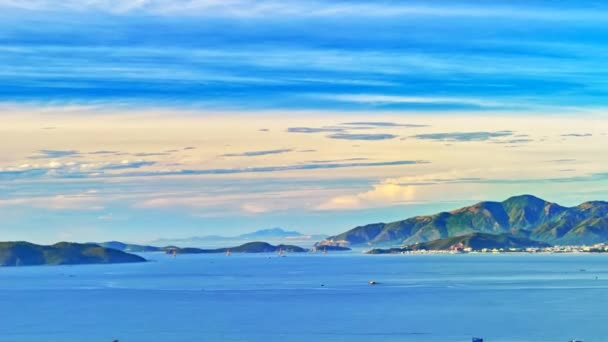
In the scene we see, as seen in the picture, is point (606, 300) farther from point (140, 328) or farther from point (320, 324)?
point (140, 328)

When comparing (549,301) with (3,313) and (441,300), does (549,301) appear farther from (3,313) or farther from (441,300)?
(3,313)

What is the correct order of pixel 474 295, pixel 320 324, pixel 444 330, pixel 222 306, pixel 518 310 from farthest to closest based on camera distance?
pixel 474 295 → pixel 222 306 → pixel 518 310 → pixel 320 324 → pixel 444 330

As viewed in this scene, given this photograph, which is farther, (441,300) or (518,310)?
(441,300)

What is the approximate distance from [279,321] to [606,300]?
61.4 meters

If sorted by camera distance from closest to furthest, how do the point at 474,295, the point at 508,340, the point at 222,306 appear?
the point at 508,340 → the point at 222,306 → the point at 474,295

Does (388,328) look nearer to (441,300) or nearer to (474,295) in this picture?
(441,300)

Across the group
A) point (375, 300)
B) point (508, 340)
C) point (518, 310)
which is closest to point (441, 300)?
point (375, 300)

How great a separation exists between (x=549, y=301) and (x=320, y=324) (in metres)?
50.7

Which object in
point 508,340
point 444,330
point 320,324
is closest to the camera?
point 508,340

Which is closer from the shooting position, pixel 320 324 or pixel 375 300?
pixel 320 324

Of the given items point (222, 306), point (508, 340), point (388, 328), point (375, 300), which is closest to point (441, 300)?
point (375, 300)

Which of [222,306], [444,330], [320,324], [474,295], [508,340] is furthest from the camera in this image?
[474,295]

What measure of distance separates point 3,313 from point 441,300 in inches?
2860

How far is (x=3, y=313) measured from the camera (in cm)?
17162
